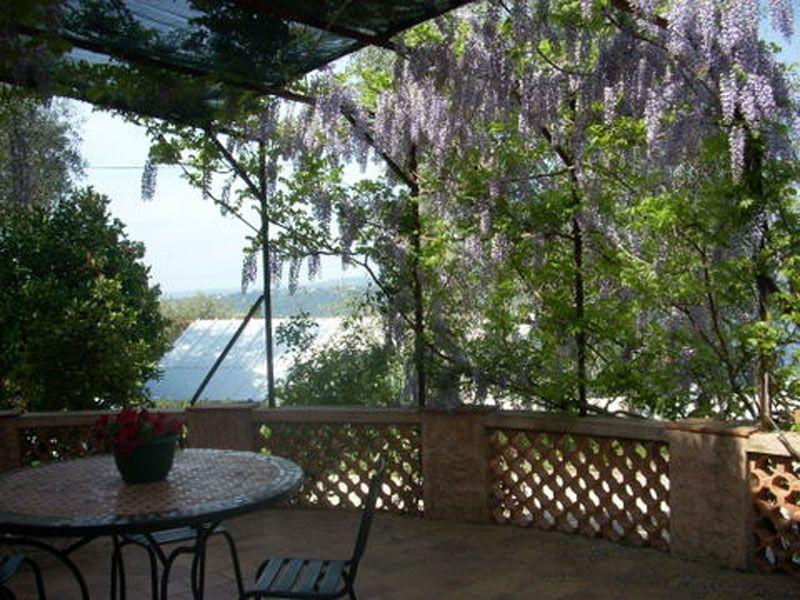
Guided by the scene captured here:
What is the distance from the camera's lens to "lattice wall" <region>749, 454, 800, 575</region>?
3.88 metres

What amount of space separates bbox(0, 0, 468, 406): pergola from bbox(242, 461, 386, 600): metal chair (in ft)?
7.55

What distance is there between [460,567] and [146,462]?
1890 millimetres

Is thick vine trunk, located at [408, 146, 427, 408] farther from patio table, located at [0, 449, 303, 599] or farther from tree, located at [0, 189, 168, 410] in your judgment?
tree, located at [0, 189, 168, 410]

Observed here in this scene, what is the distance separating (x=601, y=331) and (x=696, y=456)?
1.05 m

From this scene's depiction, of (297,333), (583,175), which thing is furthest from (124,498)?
(297,333)

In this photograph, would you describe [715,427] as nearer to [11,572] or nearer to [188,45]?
[11,572]

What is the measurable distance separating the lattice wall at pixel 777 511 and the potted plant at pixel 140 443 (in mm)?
2789

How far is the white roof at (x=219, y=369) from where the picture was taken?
32.5 feet

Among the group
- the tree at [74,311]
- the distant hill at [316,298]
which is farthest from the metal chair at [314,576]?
the tree at [74,311]

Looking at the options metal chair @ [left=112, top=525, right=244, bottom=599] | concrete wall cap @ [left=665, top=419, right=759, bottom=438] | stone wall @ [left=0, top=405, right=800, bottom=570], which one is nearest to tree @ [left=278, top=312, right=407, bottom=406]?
stone wall @ [left=0, top=405, right=800, bottom=570]

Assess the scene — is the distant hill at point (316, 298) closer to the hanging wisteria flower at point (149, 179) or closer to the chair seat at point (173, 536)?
the hanging wisteria flower at point (149, 179)

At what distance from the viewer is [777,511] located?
392 centimetres

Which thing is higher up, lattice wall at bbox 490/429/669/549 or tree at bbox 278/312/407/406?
tree at bbox 278/312/407/406

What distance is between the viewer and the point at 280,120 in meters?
5.96
